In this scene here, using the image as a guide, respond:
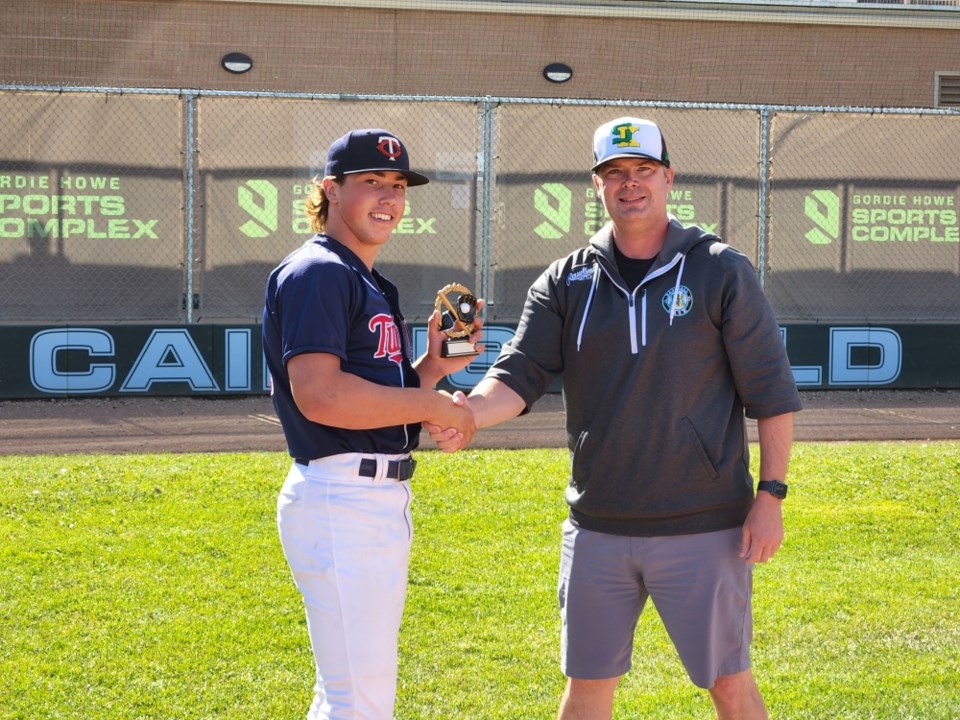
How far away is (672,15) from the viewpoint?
59.7 ft

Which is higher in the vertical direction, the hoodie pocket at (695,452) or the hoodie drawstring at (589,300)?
the hoodie drawstring at (589,300)

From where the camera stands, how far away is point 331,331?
301 centimetres

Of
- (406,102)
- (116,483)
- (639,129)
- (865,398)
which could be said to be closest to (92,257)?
(406,102)

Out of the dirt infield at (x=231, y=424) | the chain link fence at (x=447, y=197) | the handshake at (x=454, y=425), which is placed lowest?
the dirt infield at (x=231, y=424)

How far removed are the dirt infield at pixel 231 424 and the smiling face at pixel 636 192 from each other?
Result: 6.19 meters

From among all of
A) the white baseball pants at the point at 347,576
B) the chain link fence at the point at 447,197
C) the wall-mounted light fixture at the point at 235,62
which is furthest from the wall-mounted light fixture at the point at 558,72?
the white baseball pants at the point at 347,576

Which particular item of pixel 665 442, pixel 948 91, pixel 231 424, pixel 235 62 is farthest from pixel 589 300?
pixel 948 91

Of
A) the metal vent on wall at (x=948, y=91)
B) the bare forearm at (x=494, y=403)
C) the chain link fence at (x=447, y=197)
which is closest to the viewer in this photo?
the bare forearm at (x=494, y=403)

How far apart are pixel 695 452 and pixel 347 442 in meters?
1.03

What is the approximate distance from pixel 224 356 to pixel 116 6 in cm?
765

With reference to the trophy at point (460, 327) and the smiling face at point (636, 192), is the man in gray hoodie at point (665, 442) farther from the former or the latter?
the trophy at point (460, 327)

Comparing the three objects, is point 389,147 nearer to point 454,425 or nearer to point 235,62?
point 454,425

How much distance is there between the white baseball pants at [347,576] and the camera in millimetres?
3111

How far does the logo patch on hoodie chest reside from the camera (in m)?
3.40
